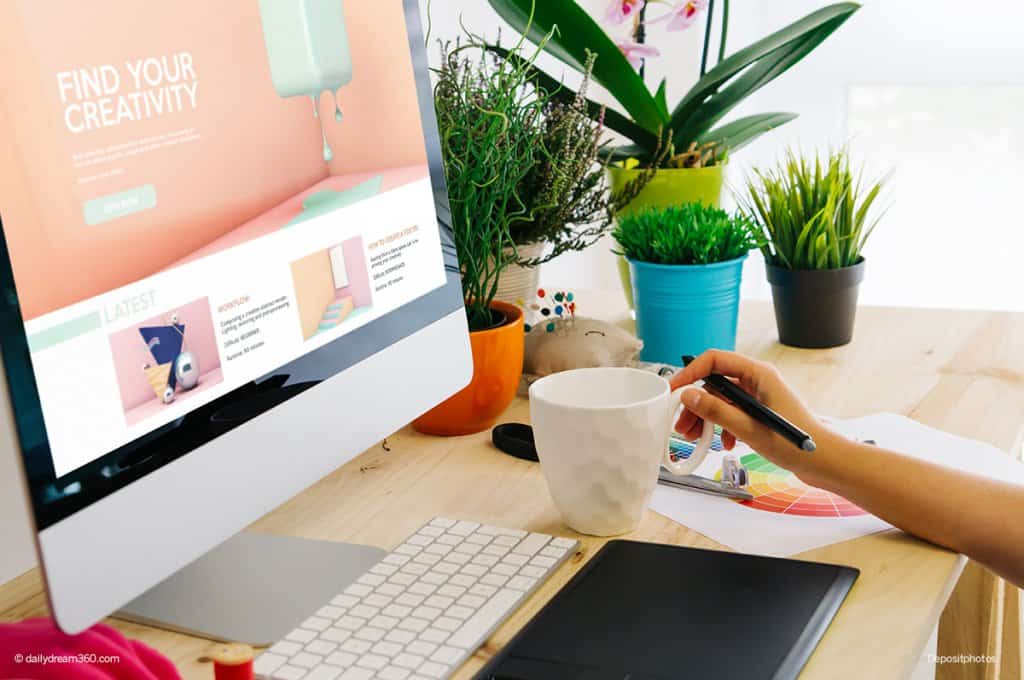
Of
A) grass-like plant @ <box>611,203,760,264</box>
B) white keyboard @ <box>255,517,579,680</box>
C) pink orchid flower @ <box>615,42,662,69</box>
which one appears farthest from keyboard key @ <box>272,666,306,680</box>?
pink orchid flower @ <box>615,42,662,69</box>

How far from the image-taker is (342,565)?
695mm

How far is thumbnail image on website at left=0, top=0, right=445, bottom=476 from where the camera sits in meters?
0.48

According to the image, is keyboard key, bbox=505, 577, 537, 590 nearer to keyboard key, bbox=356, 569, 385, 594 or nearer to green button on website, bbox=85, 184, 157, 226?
keyboard key, bbox=356, 569, 385, 594

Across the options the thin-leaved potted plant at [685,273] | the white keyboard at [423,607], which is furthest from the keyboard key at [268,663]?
the thin-leaved potted plant at [685,273]

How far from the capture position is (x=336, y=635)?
59 centimetres

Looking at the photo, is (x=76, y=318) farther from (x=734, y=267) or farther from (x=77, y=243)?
(x=734, y=267)

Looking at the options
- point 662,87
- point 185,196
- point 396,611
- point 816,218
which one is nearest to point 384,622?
point 396,611

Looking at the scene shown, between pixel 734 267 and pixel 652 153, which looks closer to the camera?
pixel 734 267

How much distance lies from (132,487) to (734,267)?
0.70m

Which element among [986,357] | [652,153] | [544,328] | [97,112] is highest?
[97,112]

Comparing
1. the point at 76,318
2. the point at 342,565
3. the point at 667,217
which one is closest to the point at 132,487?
the point at 76,318

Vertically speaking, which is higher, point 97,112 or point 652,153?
point 97,112

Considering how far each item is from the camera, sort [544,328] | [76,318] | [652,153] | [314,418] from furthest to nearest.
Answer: [652,153]
[544,328]
[314,418]
[76,318]
